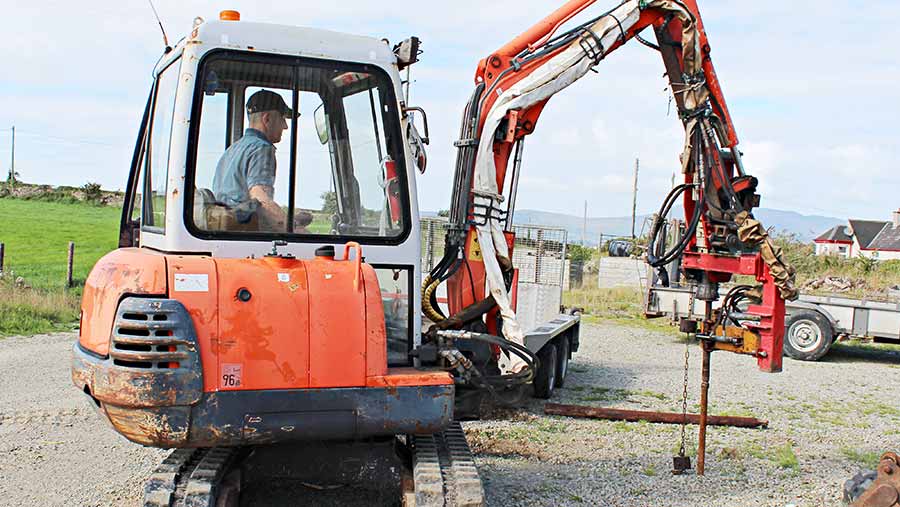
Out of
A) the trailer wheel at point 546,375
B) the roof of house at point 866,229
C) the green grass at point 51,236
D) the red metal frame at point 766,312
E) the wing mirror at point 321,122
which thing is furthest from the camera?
the roof of house at point 866,229

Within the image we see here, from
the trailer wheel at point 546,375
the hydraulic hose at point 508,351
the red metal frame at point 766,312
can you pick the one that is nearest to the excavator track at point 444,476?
the hydraulic hose at point 508,351

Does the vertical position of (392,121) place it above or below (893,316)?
above

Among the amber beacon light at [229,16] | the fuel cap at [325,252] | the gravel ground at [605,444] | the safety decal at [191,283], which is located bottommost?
the gravel ground at [605,444]

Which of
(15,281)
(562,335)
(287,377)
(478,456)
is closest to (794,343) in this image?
(562,335)

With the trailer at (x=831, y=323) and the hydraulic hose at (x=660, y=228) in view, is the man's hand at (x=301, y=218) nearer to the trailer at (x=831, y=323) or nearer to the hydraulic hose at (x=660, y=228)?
the hydraulic hose at (x=660, y=228)

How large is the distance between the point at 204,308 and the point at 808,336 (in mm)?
12888

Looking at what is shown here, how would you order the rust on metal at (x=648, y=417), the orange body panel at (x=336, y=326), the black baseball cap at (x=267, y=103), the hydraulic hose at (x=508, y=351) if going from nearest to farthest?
1. the orange body panel at (x=336, y=326)
2. the black baseball cap at (x=267, y=103)
3. the hydraulic hose at (x=508, y=351)
4. the rust on metal at (x=648, y=417)

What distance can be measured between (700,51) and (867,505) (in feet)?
11.3

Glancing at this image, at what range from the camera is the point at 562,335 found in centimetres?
1127

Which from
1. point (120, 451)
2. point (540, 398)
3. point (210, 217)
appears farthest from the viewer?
point (540, 398)

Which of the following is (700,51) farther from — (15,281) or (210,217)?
(15,281)

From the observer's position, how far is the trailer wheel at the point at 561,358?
11.1 m

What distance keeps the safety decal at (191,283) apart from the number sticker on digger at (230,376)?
40 cm

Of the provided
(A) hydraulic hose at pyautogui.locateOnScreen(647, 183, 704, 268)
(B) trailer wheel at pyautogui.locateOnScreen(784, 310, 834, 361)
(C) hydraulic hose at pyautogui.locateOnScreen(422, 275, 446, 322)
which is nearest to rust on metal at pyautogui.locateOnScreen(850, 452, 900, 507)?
(A) hydraulic hose at pyautogui.locateOnScreen(647, 183, 704, 268)
